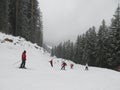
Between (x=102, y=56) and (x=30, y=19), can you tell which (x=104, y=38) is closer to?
(x=102, y=56)

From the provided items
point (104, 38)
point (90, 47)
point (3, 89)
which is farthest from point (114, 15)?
point (3, 89)

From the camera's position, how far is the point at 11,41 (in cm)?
3203

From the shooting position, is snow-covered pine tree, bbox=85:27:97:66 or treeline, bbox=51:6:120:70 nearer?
treeline, bbox=51:6:120:70

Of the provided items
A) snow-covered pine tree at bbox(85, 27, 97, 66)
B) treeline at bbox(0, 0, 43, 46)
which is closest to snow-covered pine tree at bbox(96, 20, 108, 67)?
snow-covered pine tree at bbox(85, 27, 97, 66)

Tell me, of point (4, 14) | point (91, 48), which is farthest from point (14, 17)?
point (91, 48)

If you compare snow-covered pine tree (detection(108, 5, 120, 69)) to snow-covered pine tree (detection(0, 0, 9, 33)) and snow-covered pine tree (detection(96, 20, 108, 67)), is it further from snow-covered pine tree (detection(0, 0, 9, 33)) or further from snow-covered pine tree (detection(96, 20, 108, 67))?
snow-covered pine tree (detection(0, 0, 9, 33))

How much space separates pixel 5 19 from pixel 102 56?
25.4m

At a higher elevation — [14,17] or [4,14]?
[14,17]

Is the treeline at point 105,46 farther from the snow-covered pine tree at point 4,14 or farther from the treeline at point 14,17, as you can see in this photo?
the snow-covered pine tree at point 4,14

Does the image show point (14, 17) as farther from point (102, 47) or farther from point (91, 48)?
point (91, 48)

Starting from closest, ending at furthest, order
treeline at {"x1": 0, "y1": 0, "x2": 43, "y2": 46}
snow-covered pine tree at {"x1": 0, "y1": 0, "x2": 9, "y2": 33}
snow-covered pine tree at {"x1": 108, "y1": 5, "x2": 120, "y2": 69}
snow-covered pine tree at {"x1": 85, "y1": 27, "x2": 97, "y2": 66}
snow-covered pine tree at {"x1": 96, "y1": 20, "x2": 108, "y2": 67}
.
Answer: snow-covered pine tree at {"x1": 0, "y1": 0, "x2": 9, "y2": 33} < treeline at {"x1": 0, "y1": 0, "x2": 43, "y2": 46} < snow-covered pine tree at {"x1": 108, "y1": 5, "x2": 120, "y2": 69} < snow-covered pine tree at {"x1": 96, "y1": 20, "x2": 108, "y2": 67} < snow-covered pine tree at {"x1": 85, "y1": 27, "x2": 97, "y2": 66}

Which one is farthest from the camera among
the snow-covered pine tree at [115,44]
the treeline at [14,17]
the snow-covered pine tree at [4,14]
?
the snow-covered pine tree at [115,44]

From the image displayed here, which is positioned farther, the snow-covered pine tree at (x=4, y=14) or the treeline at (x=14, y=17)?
the treeline at (x=14, y=17)

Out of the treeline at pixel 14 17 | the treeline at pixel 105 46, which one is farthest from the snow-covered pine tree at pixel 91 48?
the treeline at pixel 14 17
